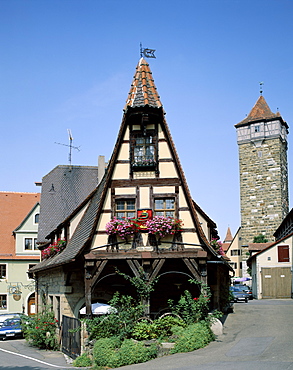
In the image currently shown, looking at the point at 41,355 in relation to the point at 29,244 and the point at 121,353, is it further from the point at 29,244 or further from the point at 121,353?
the point at 29,244

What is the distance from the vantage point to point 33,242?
1743 inches

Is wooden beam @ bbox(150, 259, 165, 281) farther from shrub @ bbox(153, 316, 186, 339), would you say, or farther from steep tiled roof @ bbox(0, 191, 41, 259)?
steep tiled roof @ bbox(0, 191, 41, 259)

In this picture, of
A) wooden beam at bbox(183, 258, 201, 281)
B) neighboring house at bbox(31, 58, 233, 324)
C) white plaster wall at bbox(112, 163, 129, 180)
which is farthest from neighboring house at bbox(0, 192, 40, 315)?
wooden beam at bbox(183, 258, 201, 281)

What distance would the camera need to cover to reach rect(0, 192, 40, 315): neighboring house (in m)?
41.6

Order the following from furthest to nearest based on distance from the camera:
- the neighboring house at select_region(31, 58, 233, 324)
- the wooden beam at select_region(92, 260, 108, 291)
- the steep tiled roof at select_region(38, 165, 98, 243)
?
the steep tiled roof at select_region(38, 165, 98, 243)
the neighboring house at select_region(31, 58, 233, 324)
the wooden beam at select_region(92, 260, 108, 291)

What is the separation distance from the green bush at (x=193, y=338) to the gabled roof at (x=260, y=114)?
5611 cm

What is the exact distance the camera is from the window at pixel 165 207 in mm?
19531

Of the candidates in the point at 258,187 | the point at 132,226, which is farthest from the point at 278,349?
the point at 258,187

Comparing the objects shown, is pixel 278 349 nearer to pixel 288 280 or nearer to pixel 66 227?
pixel 66 227

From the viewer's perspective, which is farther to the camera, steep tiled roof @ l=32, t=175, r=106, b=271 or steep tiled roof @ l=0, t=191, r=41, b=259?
steep tiled roof @ l=0, t=191, r=41, b=259

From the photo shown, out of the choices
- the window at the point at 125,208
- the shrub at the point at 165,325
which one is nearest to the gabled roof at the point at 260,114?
the window at the point at 125,208

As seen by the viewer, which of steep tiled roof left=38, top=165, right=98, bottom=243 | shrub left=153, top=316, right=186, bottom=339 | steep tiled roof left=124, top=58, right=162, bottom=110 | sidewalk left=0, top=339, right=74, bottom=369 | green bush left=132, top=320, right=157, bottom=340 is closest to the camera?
green bush left=132, top=320, right=157, bottom=340

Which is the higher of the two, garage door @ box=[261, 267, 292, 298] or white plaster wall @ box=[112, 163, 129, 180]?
white plaster wall @ box=[112, 163, 129, 180]

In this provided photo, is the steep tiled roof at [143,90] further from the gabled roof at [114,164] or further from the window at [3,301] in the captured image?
the window at [3,301]
